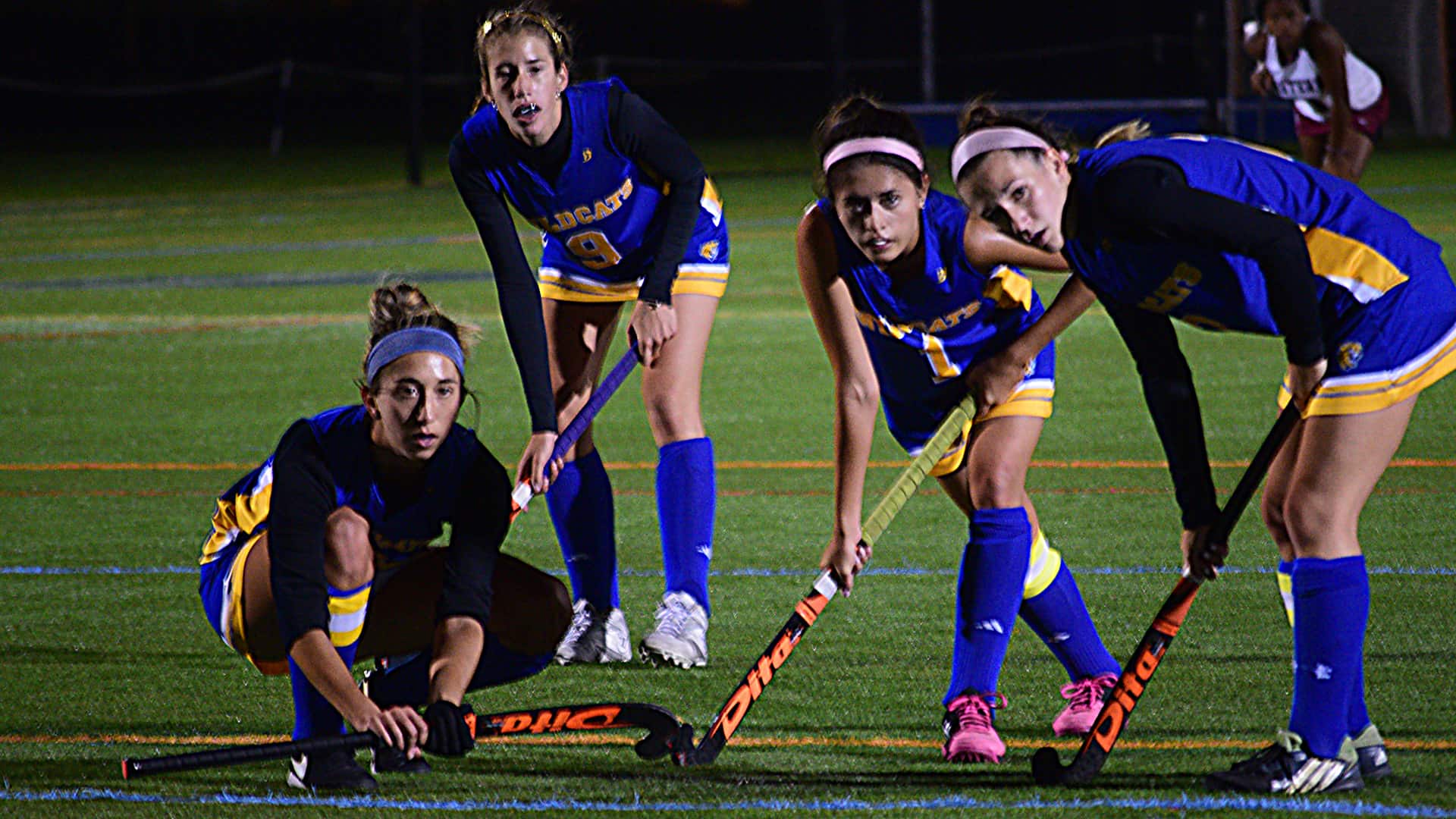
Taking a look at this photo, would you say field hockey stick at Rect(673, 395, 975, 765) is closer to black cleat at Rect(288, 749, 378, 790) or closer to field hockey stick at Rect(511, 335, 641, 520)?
black cleat at Rect(288, 749, 378, 790)

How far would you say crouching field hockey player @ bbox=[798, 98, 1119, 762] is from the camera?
12.5 ft

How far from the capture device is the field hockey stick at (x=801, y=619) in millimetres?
3783

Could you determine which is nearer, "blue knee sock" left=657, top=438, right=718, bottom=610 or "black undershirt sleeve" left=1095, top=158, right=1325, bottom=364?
→ "black undershirt sleeve" left=1095, top=158, right=1325, bottom=364

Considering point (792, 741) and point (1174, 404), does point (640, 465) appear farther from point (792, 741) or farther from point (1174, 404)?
point (1174, 404)

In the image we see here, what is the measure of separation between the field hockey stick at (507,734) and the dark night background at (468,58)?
24887 millimetres

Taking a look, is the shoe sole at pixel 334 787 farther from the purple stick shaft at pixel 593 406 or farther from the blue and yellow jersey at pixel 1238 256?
the blue and yellow jersey at pixel 1238 256

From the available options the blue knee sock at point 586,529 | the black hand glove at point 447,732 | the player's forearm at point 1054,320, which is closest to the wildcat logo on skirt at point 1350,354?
the player's forearm at point 1054,320

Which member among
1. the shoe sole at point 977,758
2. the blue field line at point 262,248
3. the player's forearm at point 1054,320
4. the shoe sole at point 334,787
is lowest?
the blue field line at point 262,248

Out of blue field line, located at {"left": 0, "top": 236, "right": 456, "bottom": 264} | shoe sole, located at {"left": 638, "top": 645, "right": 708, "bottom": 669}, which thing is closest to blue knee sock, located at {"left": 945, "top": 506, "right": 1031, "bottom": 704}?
shoe sole, located at {"left": 638, "top": 645, "right": 708, "bottom": 669}

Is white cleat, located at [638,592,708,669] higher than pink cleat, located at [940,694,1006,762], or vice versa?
pink cleat, located at [940,694,1006,762]

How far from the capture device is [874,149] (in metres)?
3.76

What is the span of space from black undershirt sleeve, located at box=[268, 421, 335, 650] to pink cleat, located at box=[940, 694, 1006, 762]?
3.89 ft

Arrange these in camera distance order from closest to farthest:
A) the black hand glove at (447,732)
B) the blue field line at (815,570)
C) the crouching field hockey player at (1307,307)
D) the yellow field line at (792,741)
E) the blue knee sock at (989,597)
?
1. the crouching field hockey player at (1307,307)
2. the black hand glove at (447,732)
3. the yellow field line at (792,741)
4. the blue knee sock at (989,597)
5. the blue field line at (815,570)

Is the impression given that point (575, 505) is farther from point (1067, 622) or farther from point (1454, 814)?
point (1454, 814)
